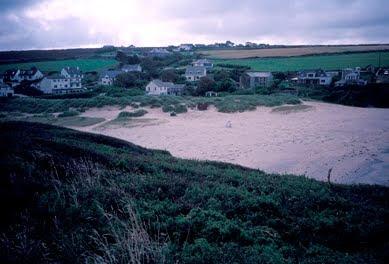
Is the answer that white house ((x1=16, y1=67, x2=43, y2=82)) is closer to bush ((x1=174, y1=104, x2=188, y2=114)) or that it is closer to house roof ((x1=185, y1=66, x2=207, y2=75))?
house roof ((x1=185, y1=66, x2=207, y2=75))

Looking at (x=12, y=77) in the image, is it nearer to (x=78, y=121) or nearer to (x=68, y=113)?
(x=68, y=113)

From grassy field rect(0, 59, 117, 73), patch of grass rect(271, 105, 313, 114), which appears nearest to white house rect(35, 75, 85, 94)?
grassy field rect(0, 59, 117, 73)

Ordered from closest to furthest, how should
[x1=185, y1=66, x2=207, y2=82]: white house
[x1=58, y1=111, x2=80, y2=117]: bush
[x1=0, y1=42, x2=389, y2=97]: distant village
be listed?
[x1=58, y1=111, x2=80, y2=117]: bush < [x1=0, y1=42, x2=389, y2=97]: distant village < [x1=185, y1=66, x2=207, y2=82]: white house

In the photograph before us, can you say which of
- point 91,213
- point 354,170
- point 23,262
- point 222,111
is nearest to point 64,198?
point 91,213

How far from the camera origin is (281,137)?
25453 mm

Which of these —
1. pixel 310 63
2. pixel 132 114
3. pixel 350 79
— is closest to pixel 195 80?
pixel 350 79

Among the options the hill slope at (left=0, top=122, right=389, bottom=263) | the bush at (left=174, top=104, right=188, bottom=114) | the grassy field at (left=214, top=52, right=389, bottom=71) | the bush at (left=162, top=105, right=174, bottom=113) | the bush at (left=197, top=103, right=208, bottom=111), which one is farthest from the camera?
the grassy field at (left=214, top=52, right=389, bottom=71)

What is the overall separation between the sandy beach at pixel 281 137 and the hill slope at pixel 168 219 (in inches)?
299

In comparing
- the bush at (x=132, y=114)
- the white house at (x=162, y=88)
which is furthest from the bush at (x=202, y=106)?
the white house at (x=162, y=88)

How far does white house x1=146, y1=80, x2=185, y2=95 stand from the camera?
53.1 metres

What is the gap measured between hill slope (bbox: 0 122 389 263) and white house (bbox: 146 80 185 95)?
44166mm

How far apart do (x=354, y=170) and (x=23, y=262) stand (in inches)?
648

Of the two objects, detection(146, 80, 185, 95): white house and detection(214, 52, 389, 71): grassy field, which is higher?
detection(214, 52, 389, 71): grassy field

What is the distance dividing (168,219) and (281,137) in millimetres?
21068
